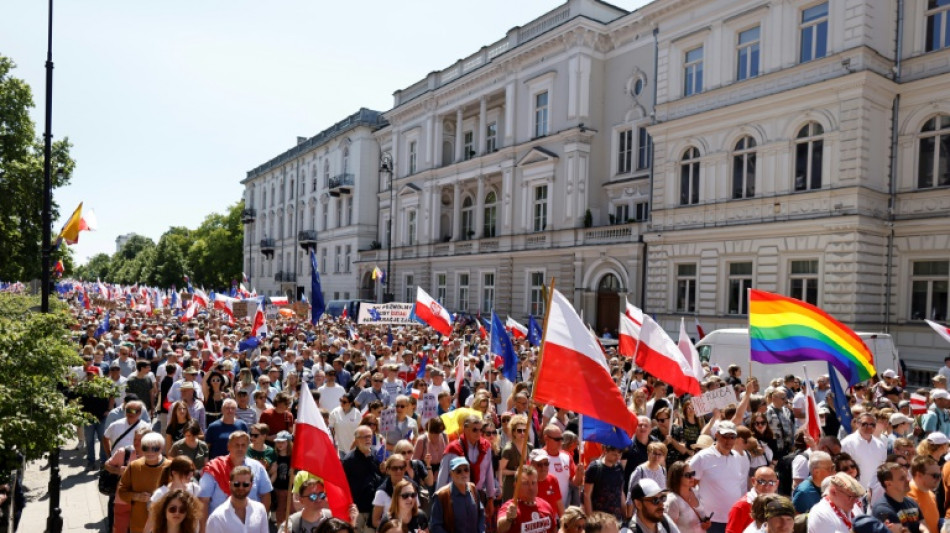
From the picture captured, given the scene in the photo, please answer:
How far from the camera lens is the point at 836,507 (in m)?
5.18

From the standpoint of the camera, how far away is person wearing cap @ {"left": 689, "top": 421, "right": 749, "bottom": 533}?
673 centimetres

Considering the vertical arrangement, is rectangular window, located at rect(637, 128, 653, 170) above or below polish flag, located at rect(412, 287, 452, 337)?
above

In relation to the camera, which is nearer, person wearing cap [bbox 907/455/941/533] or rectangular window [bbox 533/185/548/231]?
person wearing cap [bbox 907/455/941/533]

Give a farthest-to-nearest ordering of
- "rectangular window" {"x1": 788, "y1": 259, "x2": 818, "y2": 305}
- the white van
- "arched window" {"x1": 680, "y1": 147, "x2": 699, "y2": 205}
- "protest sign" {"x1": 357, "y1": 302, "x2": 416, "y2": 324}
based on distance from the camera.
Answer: "arched window" {"x1": 680, "y1": 147, "x2": 699, "y2": 205}
"protest sign" {"x1": 357, "y1": 302, "x2": 416, "y2": 324}
"rectangular window" {"x1": 788, "y1": 259, "x2": 818, "y2": 305}
the white van

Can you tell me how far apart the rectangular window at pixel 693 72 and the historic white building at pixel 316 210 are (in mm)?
29797

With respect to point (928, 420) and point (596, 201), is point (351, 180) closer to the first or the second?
point (596, 201)

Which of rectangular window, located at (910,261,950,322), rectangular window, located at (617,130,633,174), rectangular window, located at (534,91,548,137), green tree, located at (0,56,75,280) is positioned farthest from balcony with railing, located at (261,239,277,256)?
rectangular window, located at (910,261,950,322)

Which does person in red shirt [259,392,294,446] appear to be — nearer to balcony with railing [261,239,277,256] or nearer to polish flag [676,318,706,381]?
polish flag [676,318,706,381]

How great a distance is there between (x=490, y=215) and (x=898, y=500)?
1411 inches

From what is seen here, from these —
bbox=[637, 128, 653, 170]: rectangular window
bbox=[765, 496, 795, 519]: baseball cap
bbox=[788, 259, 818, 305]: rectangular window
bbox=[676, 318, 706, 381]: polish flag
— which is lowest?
bbox=[765, 496, 795, 519]: baseball cap

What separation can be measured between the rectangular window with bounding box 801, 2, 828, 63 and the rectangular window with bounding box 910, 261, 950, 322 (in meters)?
7.46

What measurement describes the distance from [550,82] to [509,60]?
11.8ft

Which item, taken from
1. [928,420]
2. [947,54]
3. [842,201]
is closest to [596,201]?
[842,201]

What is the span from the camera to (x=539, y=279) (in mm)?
34562
